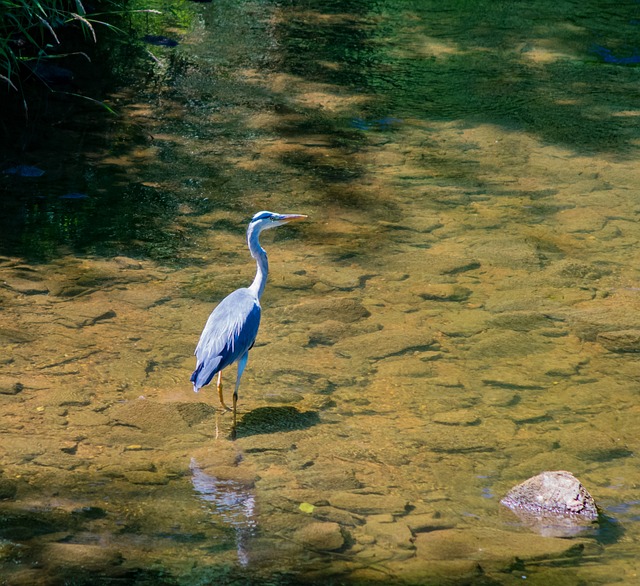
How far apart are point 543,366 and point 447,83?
16.2 ft

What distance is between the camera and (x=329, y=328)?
4.95 m

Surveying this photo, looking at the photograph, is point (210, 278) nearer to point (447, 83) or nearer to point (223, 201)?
point (223, 201)

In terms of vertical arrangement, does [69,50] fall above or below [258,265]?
above

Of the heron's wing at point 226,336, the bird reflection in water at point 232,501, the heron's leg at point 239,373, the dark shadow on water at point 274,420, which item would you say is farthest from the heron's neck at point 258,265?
the bird reflection in water at point 232,501

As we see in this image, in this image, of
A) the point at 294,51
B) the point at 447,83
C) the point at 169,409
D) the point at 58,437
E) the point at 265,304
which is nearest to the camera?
the point at 58,437

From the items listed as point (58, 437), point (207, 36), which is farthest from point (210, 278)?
point (207, 36)

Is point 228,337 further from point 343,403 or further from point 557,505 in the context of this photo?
point 557,505

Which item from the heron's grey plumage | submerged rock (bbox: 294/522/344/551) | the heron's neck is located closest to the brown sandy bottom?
submerged rock (bbox: 294/522/344/551)

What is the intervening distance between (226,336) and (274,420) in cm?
44

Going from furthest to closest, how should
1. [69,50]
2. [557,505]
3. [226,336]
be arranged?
[69,50]
[226,336]
[557,505]

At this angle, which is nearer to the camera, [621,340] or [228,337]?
[228,337]

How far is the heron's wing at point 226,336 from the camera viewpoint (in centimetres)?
409

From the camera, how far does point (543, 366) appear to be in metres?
4.67

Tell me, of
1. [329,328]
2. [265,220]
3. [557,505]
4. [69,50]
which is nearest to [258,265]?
[265,220]
